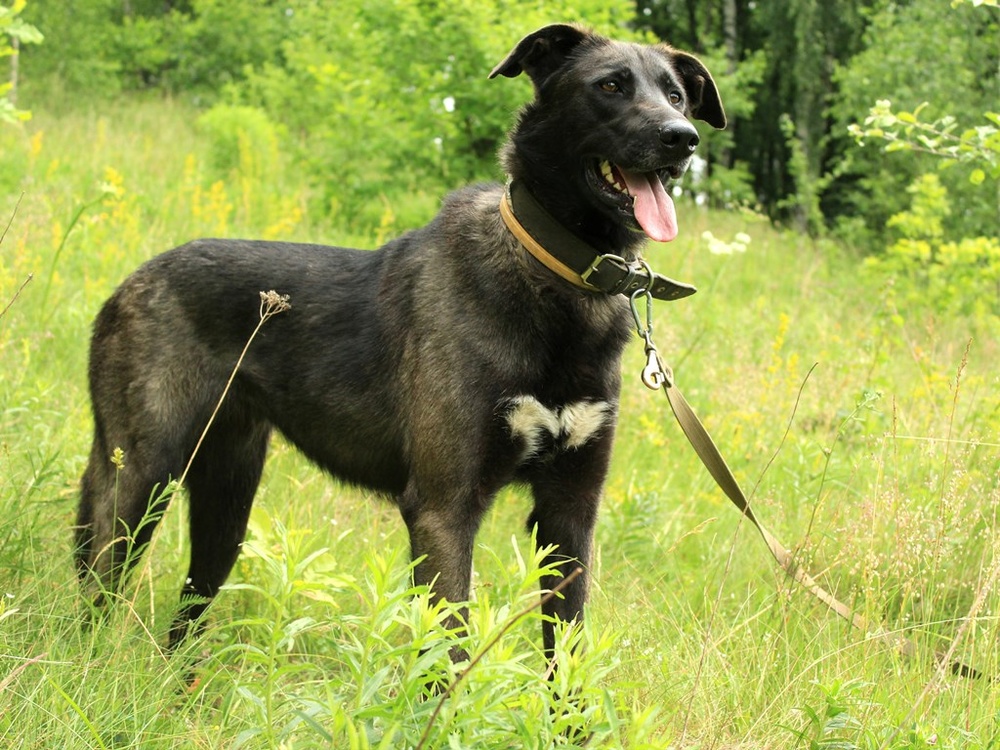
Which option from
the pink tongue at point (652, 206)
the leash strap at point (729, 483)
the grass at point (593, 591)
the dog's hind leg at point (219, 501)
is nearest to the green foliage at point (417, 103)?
the grass at point (593, 591)

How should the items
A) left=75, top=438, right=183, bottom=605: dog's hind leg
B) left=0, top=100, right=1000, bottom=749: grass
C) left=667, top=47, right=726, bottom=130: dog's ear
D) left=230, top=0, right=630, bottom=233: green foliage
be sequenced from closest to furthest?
left=0, top=100, right=1000, bottom=749: grass < left=75, top=438, right=183, bottom=605: dog's hind leg < left=667, top=47, right=726, bottom=130: dog's ear < left=230, top=0, right=630, bottom=233: green foliage

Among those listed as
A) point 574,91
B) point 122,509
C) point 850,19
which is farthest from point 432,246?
point 850,19

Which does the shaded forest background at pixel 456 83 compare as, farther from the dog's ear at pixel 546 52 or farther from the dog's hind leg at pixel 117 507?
the dog's hind leg at pixel 117 507

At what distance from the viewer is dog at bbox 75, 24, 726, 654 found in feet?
9.10

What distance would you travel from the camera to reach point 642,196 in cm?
283

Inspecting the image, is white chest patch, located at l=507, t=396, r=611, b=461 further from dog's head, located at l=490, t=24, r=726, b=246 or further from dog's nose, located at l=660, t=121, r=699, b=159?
dog's nose, located at l=660, t=121, r=699, b=159

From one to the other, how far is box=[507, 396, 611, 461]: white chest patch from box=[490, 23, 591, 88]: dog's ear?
105 cm

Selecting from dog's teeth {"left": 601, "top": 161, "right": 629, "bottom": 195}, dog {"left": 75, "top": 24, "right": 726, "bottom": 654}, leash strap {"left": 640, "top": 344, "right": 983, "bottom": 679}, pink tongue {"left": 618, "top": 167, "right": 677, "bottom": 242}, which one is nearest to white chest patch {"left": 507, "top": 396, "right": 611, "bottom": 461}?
dog {"left": 75, "top": 24, "right": 726, "bottom": 654}

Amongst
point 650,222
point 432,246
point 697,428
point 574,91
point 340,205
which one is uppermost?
point 574,91

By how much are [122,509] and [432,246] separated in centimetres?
134

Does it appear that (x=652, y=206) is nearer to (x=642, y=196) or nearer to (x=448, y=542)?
(x=642, y=196)

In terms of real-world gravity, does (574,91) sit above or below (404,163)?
above

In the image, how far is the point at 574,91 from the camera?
9.75 ft

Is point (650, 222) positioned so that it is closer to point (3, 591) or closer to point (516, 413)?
point (516, 413)
